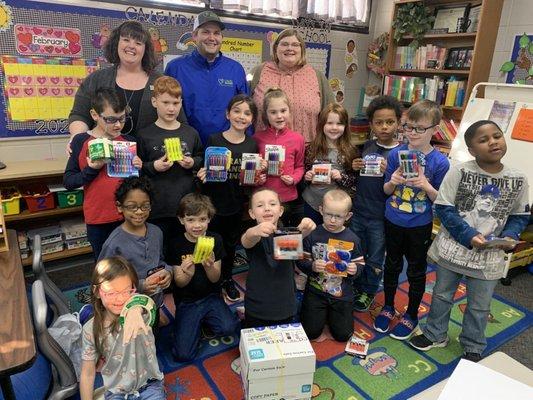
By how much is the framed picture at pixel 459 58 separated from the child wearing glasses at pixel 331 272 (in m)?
2.79

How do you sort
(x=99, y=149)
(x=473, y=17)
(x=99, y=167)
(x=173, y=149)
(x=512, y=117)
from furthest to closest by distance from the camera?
(x=473, y=17), (x=512, y=117), (x=173, y=149), (x=99, y=167), (x=99, y=149)

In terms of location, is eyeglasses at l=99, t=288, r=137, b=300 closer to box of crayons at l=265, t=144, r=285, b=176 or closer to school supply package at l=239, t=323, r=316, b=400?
school supply package at l=239, t=323, r=316, b=400

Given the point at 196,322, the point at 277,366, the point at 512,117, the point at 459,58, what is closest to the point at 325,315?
the point at 277,366

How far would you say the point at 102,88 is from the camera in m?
2.22

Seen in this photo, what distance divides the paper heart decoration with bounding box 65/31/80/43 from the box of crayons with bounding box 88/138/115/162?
169cm

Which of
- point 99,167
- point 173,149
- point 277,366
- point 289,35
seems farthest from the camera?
point 289,35

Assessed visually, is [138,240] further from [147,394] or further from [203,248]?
[147,394]

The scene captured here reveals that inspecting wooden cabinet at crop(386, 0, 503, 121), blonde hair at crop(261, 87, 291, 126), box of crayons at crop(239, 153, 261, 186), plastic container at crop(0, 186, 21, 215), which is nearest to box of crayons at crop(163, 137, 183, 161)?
box of crayons at crop(239, 153, 261, 186)

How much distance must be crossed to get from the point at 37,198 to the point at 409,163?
2797mm

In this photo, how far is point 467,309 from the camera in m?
2.33

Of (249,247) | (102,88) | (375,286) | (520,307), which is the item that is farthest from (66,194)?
(520,307)

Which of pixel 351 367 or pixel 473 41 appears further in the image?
pixel 473 41

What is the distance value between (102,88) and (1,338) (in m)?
1.39

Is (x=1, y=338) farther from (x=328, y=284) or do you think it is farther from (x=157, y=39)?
(x=157, y=39)
